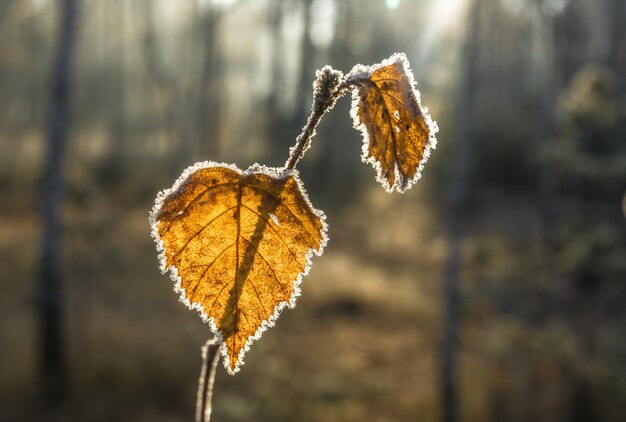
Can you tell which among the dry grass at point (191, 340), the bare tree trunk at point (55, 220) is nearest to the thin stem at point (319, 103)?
the bare tree trunk at point (55, 220)

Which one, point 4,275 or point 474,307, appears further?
point 474,307

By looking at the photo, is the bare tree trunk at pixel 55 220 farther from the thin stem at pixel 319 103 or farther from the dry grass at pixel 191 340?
the thin stem at pixel 319 103

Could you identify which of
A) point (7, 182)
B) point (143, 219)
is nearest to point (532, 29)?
point (143, 219)

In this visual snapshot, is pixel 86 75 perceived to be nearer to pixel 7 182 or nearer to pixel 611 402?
pixel 7 182

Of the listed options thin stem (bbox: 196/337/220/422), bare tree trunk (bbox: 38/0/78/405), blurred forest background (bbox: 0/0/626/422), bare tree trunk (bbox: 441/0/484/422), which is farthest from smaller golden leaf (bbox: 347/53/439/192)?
bare tree trunk (bbox: 38/0/78/405)

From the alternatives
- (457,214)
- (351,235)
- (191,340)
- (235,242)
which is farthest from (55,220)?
(351,235)

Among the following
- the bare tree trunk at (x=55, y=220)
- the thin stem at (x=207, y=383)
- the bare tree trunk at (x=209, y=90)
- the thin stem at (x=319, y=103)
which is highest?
the bare tree trunk at (x=209, y=90)

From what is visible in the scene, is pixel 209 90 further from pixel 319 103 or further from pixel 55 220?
pixel 319 103
